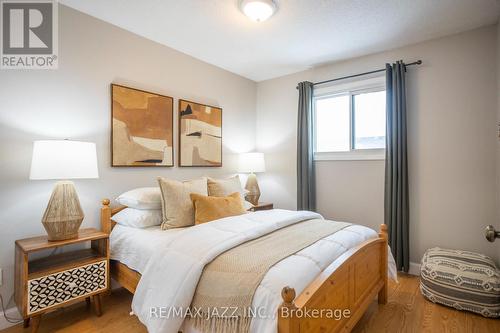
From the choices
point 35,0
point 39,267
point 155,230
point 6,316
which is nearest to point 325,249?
point 155,230

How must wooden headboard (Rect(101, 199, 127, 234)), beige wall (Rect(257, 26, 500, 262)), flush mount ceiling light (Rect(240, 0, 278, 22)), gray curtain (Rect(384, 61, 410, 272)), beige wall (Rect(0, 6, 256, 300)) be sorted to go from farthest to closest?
gray curtain (Rect(384, 61, 410, 272))
beige wall (Rect(257, 26, 500, 262))
wooden headboard (Rect(101, 199, 127, 234))
flush mount ceiling light (Rect(240, 0, 278, 22))
beige wall (Rect(0, 6, 256, 300))

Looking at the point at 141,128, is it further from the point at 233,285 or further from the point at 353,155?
the point at 353,155

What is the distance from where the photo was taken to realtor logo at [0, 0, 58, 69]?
6.48 feet

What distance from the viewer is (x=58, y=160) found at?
5.97 ft

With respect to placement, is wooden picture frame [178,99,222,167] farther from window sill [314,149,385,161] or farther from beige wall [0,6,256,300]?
window sill [314,149,385,161]

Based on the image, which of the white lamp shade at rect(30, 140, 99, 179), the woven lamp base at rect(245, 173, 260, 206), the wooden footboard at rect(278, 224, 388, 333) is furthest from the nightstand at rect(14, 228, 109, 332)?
the woven lamp base at rect(245, 173, 260, 206)

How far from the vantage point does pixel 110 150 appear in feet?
8.13

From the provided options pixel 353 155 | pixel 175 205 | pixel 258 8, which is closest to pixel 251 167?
pixel 353 155

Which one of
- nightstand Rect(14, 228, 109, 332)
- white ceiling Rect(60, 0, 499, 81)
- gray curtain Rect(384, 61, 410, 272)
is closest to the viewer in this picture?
nightstand Rect(14, 228, 109, 332)

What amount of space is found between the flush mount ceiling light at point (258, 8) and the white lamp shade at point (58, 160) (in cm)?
166

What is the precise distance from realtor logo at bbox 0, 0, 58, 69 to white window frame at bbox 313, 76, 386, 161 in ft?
9.43

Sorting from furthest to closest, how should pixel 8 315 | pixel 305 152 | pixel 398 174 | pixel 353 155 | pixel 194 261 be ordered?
pixel 305 152 < pixel 353 155 < pixel 398 174 < pixel 8 315 < pixel 194 261

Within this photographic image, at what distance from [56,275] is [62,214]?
0.42 metres

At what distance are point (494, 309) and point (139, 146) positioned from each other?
10.8 feet
